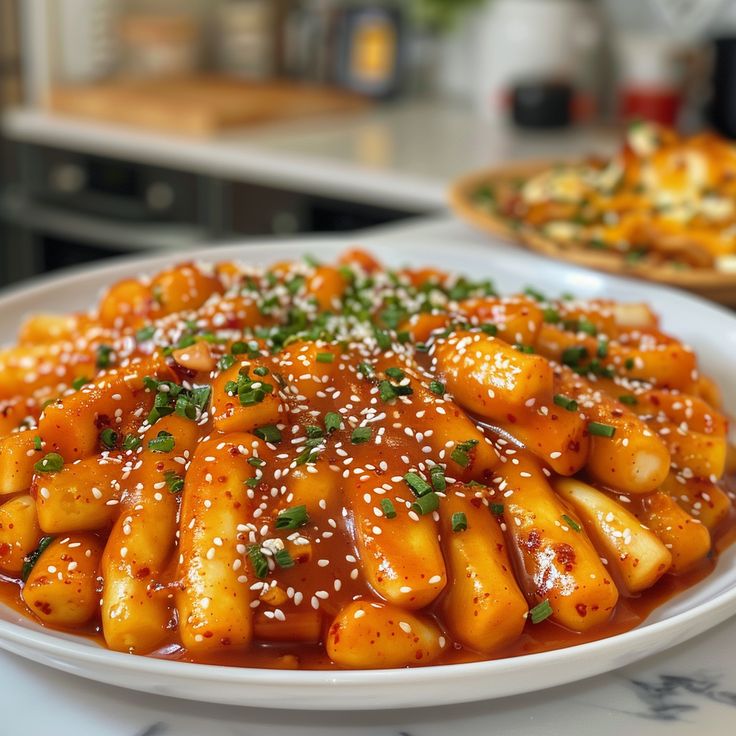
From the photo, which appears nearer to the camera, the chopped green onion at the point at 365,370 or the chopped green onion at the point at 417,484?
the chopped green onion at the point at 417,484

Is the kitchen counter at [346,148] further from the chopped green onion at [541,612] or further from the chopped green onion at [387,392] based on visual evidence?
the chopped green onion at [541,612]

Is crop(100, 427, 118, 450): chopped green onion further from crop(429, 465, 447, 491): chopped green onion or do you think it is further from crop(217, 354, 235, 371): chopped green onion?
crop(429, 465, 447, 491): chopped green onion

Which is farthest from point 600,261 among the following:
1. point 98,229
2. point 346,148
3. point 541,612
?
point 98,229

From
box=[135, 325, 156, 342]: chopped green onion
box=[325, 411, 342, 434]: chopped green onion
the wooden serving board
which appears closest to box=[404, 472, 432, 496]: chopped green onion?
box=[325, 411, 342, 434]: chopped green onion

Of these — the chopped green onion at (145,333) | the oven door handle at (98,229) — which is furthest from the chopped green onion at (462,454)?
the oven door handle at (98,229)

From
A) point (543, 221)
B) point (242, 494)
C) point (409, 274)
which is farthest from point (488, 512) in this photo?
point (543, 221)

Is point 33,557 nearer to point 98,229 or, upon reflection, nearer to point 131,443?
point 131,443
